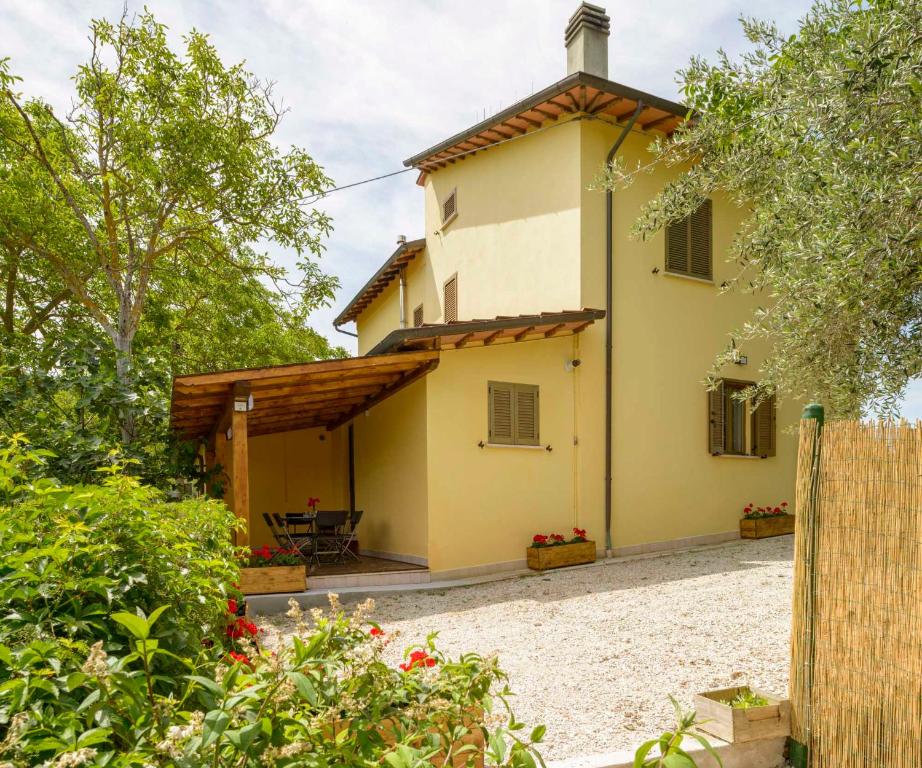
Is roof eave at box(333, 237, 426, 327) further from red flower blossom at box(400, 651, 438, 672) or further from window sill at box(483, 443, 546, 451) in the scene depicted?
red flower blossom at box(400, 651, 438, 672)

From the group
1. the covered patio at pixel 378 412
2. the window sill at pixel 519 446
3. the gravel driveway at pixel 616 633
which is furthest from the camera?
the window sill at pixel 519 446

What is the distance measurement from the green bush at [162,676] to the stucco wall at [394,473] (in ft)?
23.1

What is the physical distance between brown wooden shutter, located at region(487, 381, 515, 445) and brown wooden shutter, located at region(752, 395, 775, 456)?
200 inches

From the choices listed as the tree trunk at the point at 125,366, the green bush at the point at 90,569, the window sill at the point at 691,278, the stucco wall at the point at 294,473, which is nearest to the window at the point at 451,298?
the stucco wall at the point at 294,473

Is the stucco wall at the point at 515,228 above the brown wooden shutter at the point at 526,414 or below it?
above

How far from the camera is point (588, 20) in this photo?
40.0ft

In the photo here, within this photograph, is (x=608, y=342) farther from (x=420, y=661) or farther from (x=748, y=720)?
(x=420, y=661)

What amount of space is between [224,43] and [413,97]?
3.90 meters

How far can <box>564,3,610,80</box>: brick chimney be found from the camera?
1212 cm

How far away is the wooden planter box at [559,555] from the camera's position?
994 centimetres

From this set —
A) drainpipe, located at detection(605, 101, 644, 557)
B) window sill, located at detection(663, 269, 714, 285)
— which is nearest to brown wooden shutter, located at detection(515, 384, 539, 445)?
drainpipe, located at detection(605, 101, 644, 557)

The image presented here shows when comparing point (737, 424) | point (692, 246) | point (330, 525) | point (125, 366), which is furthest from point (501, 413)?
point (125, 366)

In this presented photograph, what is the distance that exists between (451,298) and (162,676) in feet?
41.5

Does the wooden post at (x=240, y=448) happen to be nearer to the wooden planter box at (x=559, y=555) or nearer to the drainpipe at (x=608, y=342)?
the wooden planter box at (x=559, y=555)
